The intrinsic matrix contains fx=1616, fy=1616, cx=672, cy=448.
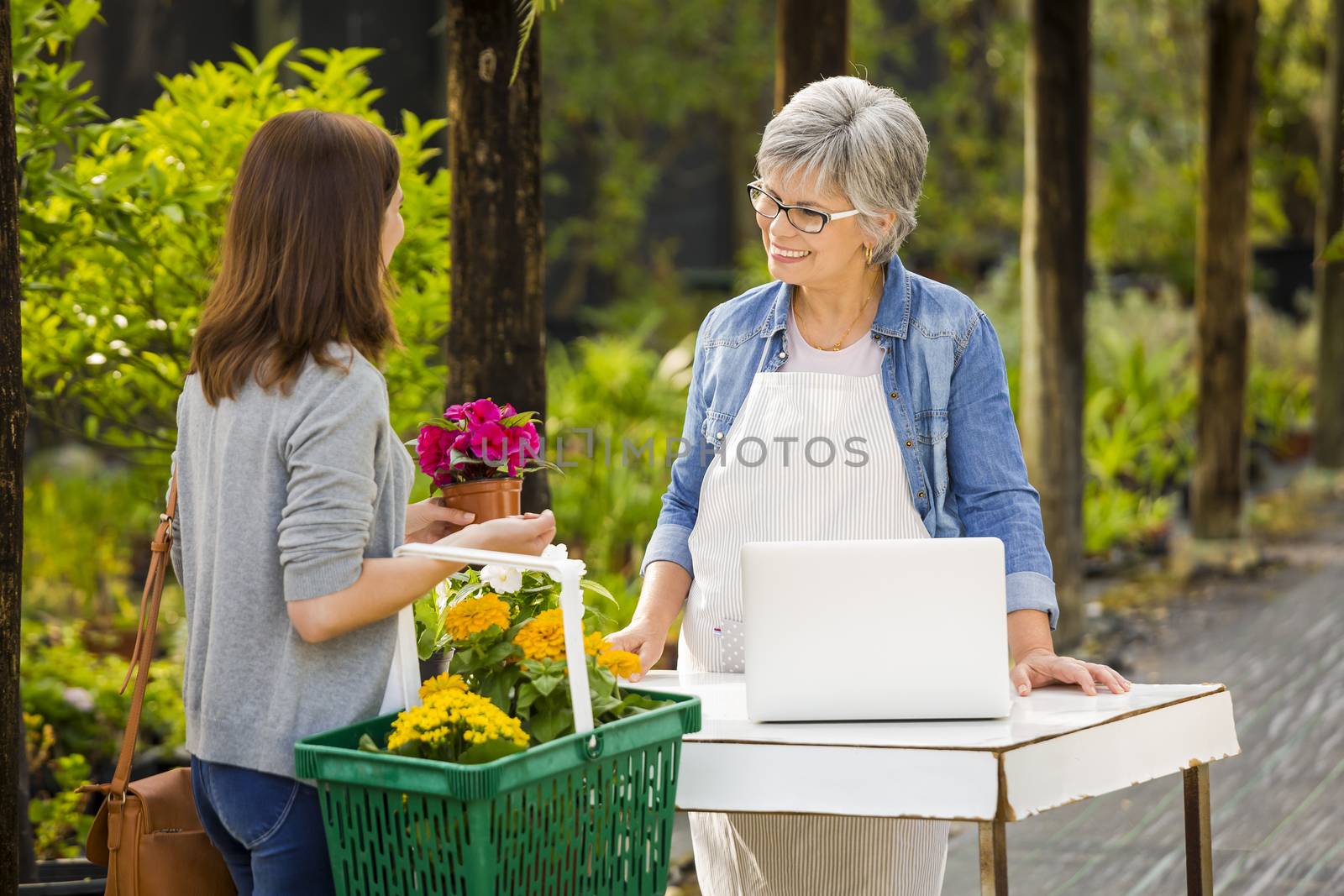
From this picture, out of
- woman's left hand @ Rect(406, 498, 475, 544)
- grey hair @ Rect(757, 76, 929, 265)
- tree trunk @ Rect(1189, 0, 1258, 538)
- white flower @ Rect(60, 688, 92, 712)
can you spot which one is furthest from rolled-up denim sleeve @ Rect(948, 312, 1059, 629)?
tree trunk @ Rect(1189, 0, 1258, 538)

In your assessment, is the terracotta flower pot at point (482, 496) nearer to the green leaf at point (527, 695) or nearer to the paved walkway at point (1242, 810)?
the green leaf at point (527, 695)

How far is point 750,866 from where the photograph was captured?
2666 mm

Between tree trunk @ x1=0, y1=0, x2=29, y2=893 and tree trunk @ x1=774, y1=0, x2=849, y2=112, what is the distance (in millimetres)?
2763

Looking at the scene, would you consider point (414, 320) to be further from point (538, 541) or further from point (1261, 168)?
point (1261, 168)

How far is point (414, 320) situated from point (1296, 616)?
5086 millimetres

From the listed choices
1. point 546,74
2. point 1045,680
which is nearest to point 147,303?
point 1045,680

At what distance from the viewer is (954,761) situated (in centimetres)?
199

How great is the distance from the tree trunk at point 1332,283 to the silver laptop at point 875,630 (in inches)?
342

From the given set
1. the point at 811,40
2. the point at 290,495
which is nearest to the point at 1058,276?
the point at 811,40

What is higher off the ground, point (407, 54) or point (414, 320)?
point (407, 54)

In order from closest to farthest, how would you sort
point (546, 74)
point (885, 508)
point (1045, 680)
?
point (1045, 680), point (885, 508), point (546, 74)

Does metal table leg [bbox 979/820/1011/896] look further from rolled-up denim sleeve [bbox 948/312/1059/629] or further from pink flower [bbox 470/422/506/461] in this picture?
pink flower [bbox 470/422/506/461]

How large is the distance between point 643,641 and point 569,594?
2.42 ft

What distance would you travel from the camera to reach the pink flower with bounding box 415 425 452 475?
2279mm
